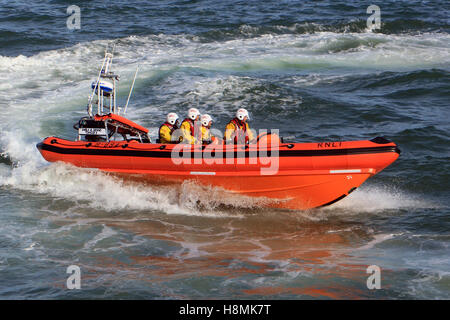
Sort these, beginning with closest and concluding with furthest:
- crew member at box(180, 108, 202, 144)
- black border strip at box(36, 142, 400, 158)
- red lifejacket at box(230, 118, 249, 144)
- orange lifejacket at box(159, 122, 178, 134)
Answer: black border strip at box(36, 142, 400, 158) < red lifejacket at box(230, 118, 249, 144) < crew member at box(180, 108, 202, 144) < orange lifejacket at box(159, 122, 178, 134)

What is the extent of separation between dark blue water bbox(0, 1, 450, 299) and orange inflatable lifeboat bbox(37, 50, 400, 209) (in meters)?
0.24

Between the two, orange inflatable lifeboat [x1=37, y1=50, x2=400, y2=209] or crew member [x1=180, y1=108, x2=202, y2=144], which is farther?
crew member [x1=180, y1=108, x2=202, y2=144]

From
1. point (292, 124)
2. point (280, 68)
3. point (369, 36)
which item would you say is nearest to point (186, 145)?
point (292, 124)

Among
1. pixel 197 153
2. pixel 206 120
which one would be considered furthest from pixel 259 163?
pixel 206 120

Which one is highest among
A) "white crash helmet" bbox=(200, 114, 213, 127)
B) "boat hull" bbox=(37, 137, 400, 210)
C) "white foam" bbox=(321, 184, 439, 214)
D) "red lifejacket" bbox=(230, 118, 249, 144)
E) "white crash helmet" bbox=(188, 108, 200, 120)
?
"white crash helmet" bbox=(188, 108, 200, 120)

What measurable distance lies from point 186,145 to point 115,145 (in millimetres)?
1104

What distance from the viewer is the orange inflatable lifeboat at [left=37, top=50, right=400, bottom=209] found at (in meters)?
8.26

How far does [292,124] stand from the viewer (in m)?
12.8

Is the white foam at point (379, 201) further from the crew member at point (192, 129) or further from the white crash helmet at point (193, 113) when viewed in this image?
the white crash helmet at point (193, 113)

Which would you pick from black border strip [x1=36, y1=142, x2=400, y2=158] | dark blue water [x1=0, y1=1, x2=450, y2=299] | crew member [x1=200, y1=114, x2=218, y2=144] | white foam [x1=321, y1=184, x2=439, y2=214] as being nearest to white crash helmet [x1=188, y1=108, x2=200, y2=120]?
crew member [x1=200, y1=114, x2=218, y2=144]

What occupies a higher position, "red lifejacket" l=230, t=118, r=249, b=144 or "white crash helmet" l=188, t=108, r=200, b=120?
"white crash helmet" l=188, t=108, r=200, b=120

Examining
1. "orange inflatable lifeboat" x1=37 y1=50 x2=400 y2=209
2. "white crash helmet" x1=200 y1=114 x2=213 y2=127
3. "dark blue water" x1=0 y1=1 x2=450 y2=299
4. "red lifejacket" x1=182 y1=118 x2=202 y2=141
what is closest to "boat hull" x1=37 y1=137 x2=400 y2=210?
"orange inflatable lifeboat" x1=37 y1=50 x2=400 y2=209

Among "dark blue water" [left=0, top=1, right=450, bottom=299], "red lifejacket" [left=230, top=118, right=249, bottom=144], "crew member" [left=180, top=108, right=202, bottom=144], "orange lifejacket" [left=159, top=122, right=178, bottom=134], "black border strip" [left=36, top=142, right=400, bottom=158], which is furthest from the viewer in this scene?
"orange lifejacket" [left=159, top=122, right=178, bottom=134]

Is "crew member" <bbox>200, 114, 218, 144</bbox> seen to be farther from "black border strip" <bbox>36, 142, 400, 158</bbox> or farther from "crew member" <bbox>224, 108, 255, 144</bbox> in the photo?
"black border strip" <bbox>36, 142, 400, 158</bbox>
